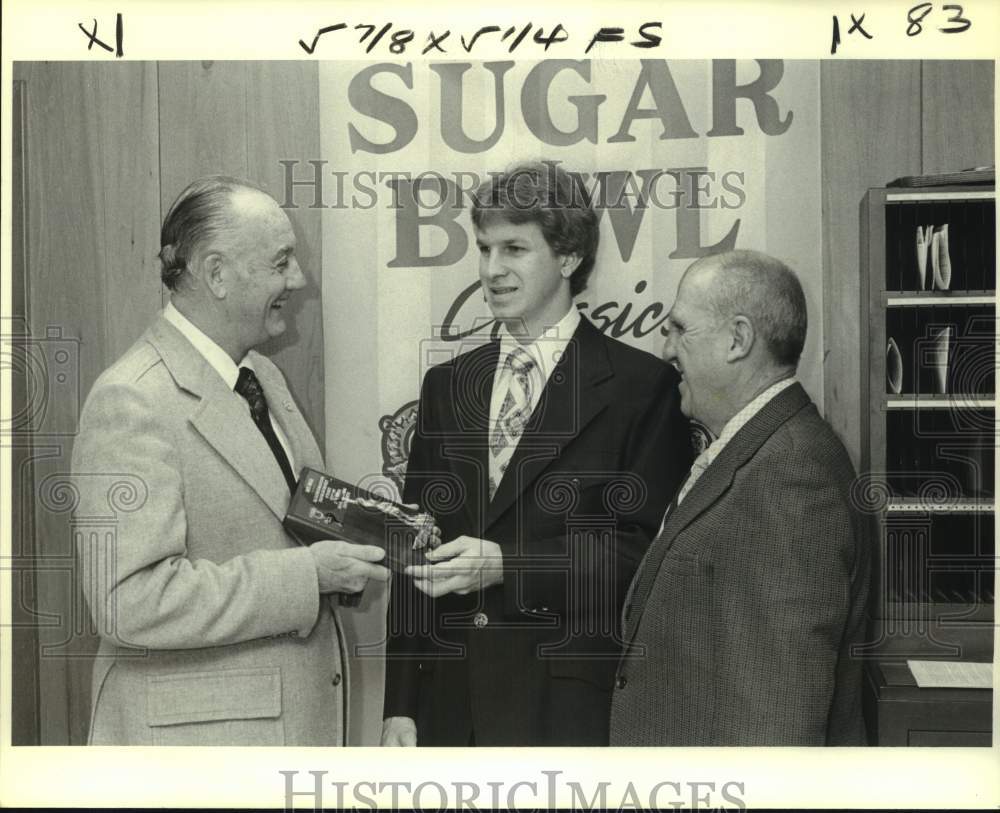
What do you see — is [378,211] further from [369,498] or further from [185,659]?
[185,659]

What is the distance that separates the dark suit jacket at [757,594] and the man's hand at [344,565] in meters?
0.65

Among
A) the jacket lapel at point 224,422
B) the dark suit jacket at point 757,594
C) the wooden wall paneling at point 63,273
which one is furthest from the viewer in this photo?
the wooden wall paneling at point 63,273

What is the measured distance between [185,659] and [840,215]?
6.35 ft

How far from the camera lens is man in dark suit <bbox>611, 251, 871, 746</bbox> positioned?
2.38 meters

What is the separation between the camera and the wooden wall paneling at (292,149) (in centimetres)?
256

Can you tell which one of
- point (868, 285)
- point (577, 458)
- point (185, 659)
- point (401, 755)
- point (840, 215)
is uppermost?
point (840, 215)

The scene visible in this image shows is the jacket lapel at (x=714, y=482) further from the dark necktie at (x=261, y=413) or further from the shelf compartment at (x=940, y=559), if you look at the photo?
the dark necktie at (x=261, y=413)

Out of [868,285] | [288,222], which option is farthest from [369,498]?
[868,285]

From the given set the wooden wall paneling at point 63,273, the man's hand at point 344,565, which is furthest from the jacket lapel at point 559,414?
the wooden wall paneling at point 63,273

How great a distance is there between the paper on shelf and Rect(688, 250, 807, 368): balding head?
32.3 inches

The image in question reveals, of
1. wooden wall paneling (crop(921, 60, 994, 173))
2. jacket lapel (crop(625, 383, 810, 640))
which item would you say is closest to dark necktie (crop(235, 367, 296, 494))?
jacket lapel (crop(625, 383, 810, 640))

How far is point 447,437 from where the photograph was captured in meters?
2.57

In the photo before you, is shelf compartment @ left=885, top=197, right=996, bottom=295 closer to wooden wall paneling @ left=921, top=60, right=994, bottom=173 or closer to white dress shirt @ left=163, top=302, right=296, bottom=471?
wooden wall paneling @ left=921, top=60, right=994, bottom=173

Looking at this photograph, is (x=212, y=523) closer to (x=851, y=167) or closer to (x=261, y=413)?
(x=261, y=413)
